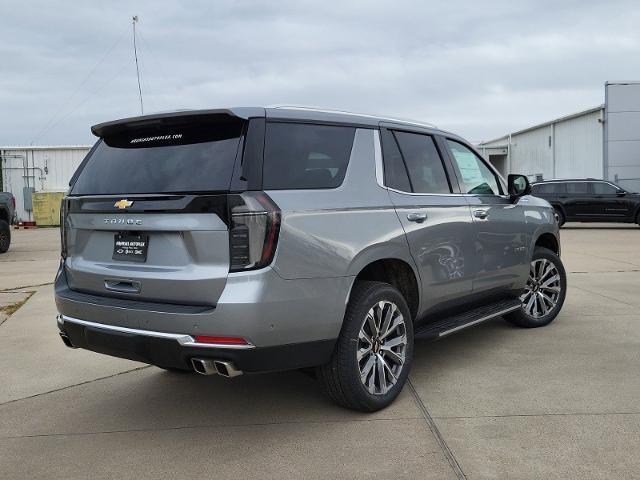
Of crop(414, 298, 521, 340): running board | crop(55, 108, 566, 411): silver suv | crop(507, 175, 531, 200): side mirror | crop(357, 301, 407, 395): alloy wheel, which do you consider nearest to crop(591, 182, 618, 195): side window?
crop(507, 175, 531, 200): side mirror

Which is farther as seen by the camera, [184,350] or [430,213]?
[430,213]

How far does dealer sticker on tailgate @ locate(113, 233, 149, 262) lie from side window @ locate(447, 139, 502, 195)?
2595mm

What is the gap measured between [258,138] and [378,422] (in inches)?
69.7

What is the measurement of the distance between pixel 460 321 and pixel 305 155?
1.84 m

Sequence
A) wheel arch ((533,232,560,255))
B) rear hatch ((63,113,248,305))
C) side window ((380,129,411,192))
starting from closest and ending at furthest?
rear hatch ((63,113,248,305)) → side window ((380,129,411,192)) → wheel arch ((533,232,560,255))

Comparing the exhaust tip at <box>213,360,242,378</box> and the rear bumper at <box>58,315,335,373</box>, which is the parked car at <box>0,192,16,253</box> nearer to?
the rear bumper at <box>58,315,335,373</box>

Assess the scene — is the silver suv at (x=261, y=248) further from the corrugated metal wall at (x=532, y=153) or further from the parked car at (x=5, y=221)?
the corrugated metal wall at (x=532, y=153)

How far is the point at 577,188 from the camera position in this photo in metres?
21.6

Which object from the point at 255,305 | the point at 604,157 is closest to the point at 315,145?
the point at 255,305

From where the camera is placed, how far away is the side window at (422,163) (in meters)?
4.23

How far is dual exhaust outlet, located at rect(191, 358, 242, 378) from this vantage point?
9.99ft

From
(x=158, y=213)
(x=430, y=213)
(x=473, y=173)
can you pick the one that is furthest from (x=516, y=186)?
(x=158, y=213)

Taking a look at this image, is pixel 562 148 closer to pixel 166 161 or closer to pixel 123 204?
pixel 166 161

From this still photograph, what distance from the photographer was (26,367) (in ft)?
16.3
